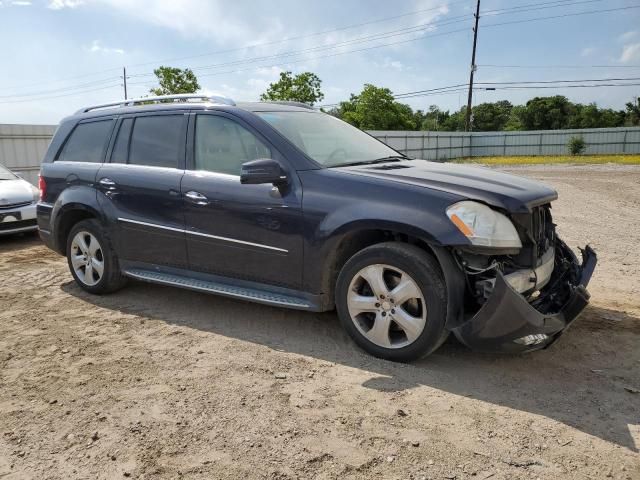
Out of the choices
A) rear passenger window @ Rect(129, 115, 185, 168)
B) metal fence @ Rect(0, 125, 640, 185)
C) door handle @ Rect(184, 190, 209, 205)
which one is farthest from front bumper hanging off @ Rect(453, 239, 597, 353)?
metal fence @ Rect(0, 125, 640, 185)

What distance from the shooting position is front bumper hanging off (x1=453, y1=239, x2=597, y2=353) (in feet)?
10.4

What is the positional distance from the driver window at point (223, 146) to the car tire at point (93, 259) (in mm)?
1412

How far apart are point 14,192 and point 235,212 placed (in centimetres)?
593

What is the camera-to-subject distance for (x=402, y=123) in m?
55.5

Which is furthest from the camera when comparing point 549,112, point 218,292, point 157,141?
point 549,112

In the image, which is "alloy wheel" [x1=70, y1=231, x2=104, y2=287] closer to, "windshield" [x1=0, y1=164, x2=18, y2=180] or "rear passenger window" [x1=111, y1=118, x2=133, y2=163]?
"rear passenger window" [x1=111, y1=118, x2=133, y2=163]

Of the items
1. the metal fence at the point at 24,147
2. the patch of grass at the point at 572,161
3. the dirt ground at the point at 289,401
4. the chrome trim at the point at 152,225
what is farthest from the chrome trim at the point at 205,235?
the patch of grass at the point at 572,161

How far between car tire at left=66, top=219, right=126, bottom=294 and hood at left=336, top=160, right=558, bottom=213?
8.29 ft

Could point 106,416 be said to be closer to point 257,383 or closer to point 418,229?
point 257,383

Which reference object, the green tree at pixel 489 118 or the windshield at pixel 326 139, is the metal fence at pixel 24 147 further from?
the green tree at pixel 489 118

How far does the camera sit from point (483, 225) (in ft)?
10.9

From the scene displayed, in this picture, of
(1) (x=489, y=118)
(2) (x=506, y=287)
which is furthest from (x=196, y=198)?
(1) (x=489, y=118)

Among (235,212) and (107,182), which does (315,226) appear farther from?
(107,182)

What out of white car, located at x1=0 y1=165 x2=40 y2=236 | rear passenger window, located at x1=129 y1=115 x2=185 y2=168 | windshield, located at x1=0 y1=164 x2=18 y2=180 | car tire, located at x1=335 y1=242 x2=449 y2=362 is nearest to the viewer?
car tire, located at x1=335 y1=242 x2=449 y2=362
